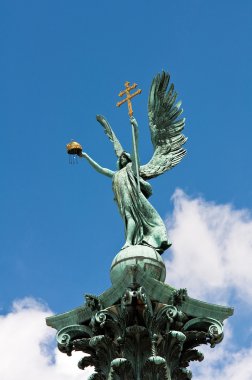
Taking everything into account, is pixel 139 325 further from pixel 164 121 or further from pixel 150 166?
pixel 164 121

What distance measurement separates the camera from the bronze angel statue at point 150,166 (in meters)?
18.1

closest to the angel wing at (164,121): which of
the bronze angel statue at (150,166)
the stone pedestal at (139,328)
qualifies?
the bronze angel statue at (150,166)

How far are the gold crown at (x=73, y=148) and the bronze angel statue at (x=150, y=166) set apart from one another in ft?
0.36

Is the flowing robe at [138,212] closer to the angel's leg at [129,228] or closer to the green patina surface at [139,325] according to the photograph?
the angel's leg at [129,228]

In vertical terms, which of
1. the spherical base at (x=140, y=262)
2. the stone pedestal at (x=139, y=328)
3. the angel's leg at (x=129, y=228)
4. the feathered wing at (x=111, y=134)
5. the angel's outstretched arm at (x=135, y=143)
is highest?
the feathered wing at (x=111, y=134)

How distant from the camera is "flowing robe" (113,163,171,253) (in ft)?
58.7

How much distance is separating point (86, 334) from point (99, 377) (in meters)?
0.92

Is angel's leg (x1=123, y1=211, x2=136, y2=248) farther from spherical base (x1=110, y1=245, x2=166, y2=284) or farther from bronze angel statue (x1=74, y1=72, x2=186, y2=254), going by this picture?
spherical base (x1=110, y1=245, x2=166, y2=284)

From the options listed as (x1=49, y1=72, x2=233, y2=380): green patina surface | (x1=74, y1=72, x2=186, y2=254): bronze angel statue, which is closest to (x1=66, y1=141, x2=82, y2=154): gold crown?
(x1=74, y1=72, x2=186, y2=254): bronze angel statue

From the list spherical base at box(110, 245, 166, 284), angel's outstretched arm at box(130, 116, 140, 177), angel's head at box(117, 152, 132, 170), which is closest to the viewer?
spherical base at box(110, 245, 166, 284)

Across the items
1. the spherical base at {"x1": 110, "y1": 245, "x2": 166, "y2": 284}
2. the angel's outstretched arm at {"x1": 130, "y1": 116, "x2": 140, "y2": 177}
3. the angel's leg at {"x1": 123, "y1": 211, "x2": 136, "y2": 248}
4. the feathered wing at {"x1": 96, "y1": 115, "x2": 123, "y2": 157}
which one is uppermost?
the feathered wing at {"x1": 96, "y1": 115, "x2": 123, "y2": 157}

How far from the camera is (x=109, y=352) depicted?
50.1ft

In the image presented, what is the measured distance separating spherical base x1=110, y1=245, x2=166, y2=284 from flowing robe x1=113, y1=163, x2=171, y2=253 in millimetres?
686

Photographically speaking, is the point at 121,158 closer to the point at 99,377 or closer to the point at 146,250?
the point at 146,250
